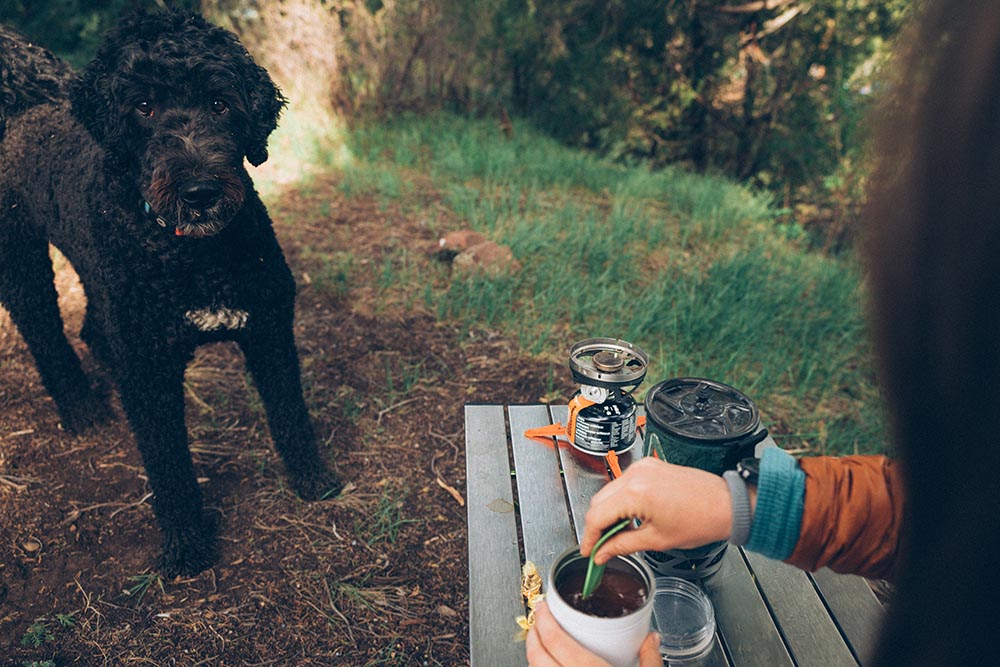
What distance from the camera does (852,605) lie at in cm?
134

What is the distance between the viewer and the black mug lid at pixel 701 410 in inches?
50.0

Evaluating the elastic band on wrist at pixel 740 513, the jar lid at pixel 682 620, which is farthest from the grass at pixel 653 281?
the elastic band on wrist at pixel 740 513

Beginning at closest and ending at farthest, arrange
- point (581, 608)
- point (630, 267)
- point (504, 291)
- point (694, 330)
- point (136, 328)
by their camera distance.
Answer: point (581, 608), point (136, 328), point (694, 330), point (504, 291), point (630, 267)

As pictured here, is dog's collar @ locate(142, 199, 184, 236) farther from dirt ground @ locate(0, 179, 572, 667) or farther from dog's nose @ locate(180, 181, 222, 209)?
dirt ground @ locate(0, 179, 572, 667)

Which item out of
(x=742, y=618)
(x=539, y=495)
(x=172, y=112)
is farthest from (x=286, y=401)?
(x=742, y=618)

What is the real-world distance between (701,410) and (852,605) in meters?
0.48

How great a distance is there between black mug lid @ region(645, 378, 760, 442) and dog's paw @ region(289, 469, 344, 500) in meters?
1.69

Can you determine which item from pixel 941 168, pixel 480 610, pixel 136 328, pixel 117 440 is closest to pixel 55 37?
pixel 117 440

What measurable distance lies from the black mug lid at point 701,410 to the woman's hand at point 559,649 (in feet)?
1.39

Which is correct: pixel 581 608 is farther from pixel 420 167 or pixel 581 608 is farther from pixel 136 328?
pixel 420 167

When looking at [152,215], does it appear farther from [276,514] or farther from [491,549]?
[491,549]

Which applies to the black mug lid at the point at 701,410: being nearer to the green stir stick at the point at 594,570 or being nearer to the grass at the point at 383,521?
the green stir stick at the point at 594,570

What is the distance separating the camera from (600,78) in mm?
7508

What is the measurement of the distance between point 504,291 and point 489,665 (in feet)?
9.15
